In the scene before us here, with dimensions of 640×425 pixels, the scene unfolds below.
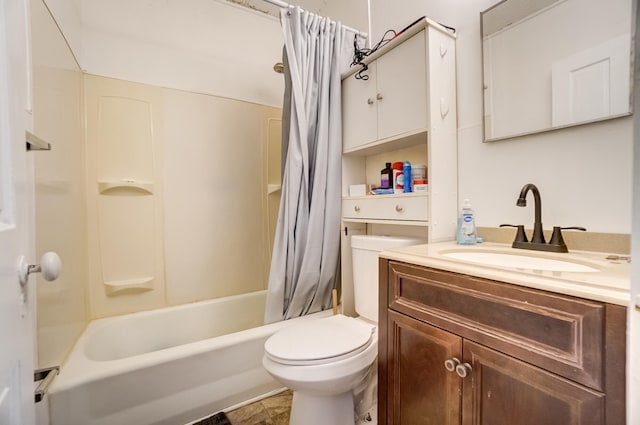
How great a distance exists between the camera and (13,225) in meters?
0.56

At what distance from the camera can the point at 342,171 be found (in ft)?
6.00

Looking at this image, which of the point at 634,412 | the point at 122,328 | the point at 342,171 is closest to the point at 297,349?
the point at 634,412

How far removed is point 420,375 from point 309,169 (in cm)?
A: 120

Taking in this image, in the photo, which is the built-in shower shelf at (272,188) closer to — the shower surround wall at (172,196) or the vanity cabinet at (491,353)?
the shower surround wall at (172,196)

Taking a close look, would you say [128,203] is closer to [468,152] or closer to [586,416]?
[468,152]

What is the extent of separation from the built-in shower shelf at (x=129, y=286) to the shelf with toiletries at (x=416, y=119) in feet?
4.70

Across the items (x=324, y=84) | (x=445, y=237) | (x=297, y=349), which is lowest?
(x=297, y=349)

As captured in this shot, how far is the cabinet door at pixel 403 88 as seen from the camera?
1352 millimetres

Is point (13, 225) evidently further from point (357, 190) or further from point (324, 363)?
point (357, 190)

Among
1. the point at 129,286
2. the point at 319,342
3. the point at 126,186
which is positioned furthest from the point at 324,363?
the point at 126,186

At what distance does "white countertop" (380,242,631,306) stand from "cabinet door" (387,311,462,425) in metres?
0.20

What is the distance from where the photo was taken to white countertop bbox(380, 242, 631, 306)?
0.61 metres

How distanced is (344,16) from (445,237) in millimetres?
1778

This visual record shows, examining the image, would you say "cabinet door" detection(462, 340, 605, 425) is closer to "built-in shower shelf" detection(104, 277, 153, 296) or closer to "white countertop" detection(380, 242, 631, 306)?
"white countertop" detection(380, 242, 631, 306)
